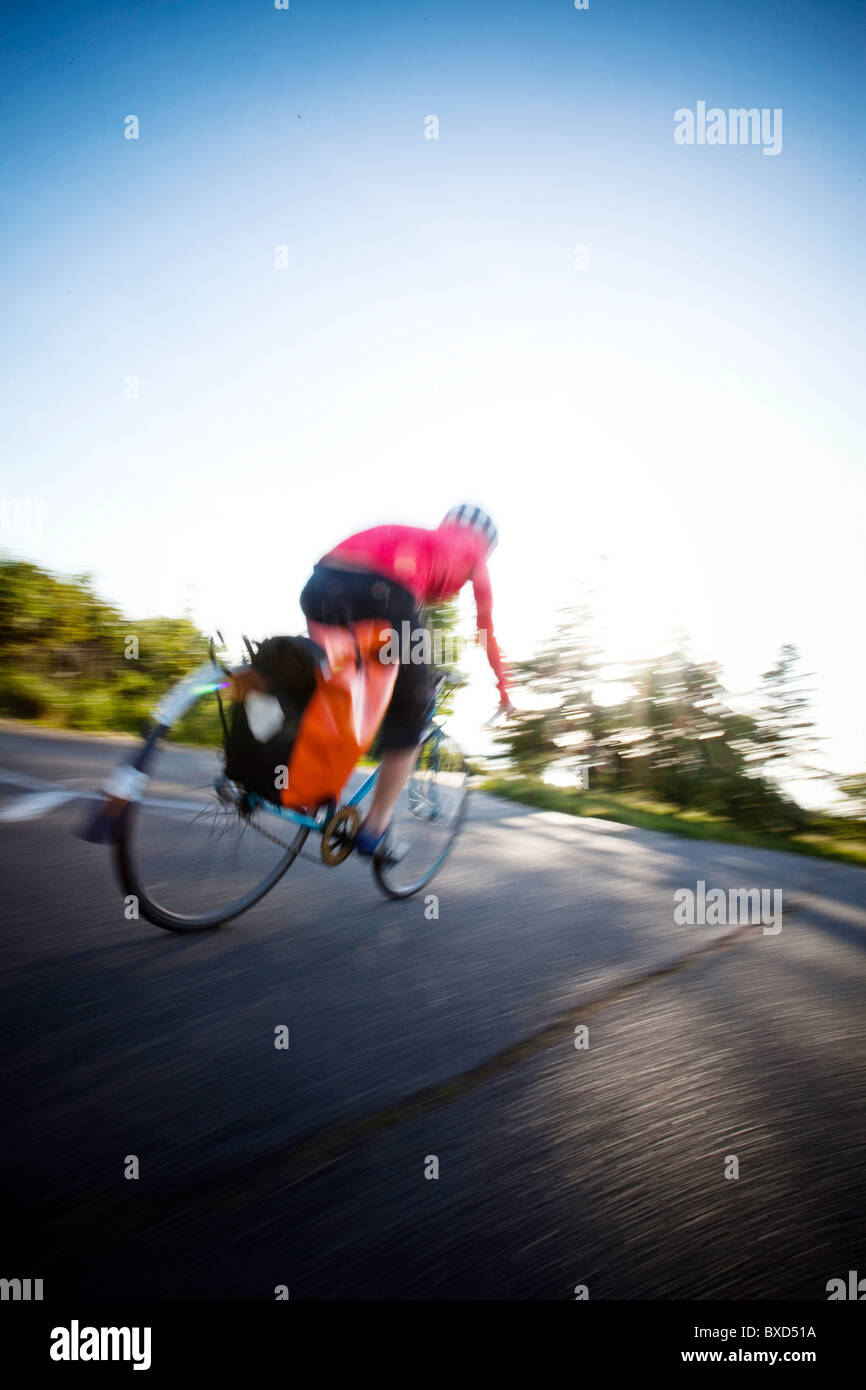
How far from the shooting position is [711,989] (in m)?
2.88

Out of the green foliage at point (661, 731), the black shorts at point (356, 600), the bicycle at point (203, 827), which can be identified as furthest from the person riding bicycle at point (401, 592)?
the green foliage at point (661, 731)

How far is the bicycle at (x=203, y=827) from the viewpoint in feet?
8.38

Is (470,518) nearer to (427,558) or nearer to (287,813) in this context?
(427,558)

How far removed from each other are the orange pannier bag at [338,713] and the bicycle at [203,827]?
0.17m

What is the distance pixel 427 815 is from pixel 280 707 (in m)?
1.62

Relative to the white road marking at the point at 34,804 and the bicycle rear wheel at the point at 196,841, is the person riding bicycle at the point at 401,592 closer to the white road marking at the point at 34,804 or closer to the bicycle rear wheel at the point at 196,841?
the bicycle rear wheel at the point at 196,841

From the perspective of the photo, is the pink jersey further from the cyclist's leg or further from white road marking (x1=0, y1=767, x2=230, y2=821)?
white road marking (x1=0, y1=767, x2=230, y2=821)

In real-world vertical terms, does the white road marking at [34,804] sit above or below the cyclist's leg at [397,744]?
below

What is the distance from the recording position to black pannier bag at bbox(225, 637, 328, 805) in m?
2.63

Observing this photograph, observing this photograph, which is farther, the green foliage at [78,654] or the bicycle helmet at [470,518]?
the green foliage at [78,654]

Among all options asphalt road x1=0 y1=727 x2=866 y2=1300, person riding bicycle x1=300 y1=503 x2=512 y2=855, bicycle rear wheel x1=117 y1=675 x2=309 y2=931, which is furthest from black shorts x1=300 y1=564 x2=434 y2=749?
asphalt road x1=0 y1=727 x2=866 y2=1300

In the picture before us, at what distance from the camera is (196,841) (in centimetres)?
315

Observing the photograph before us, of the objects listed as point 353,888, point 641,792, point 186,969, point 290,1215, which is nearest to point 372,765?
point 353,888

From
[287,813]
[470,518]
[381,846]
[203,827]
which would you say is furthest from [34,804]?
[470,518]
